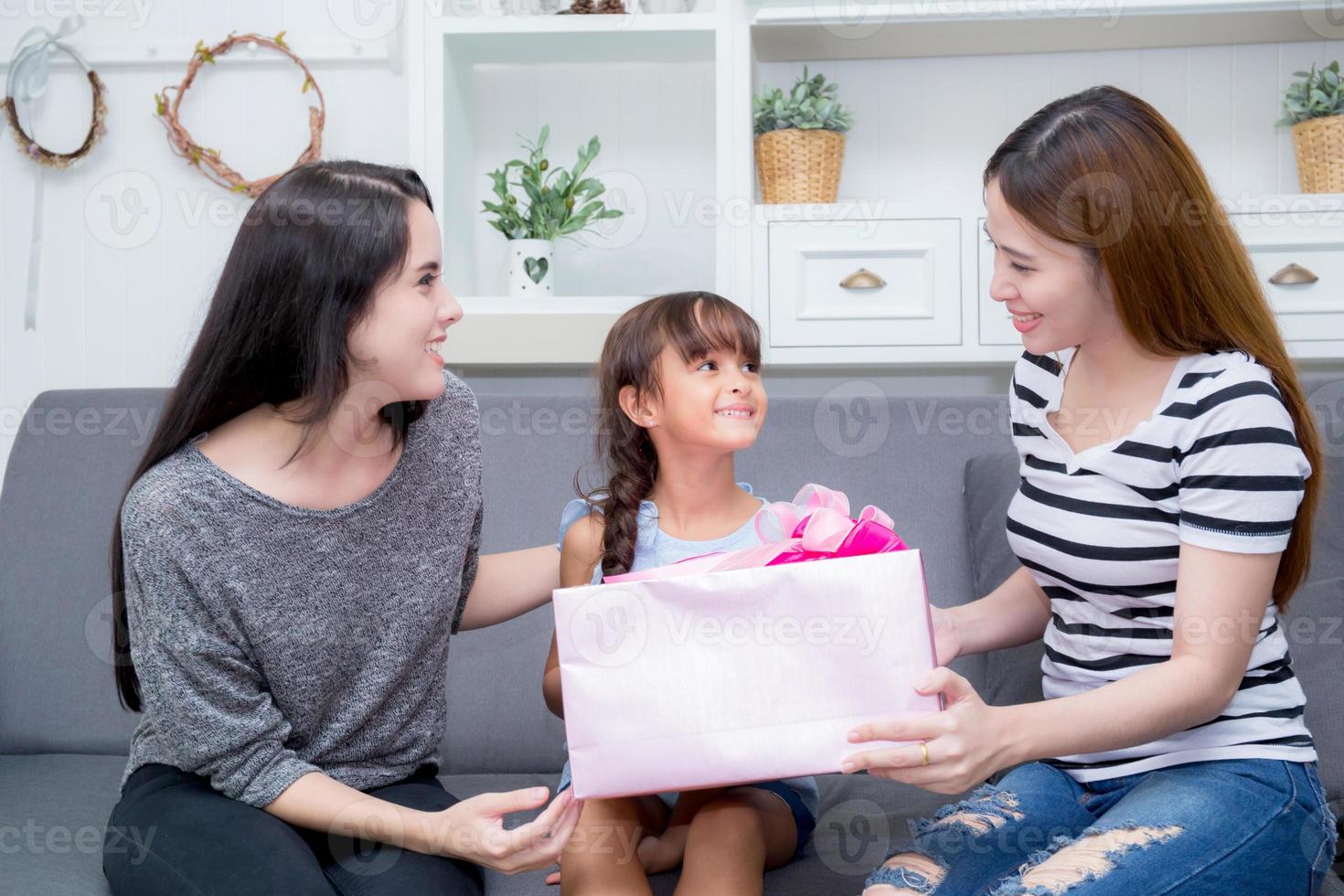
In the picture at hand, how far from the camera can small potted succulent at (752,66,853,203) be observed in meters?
2.03

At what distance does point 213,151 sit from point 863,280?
1.41 m

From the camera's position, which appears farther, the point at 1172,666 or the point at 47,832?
the point at 47,832

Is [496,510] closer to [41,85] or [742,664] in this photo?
[742,664]

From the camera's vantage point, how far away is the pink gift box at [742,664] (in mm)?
1017

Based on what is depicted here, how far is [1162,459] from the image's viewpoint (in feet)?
3.62

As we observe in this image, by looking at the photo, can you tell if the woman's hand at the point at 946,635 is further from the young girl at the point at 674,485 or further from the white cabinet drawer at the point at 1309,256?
the white cabinet drawer at the point at 1309,256

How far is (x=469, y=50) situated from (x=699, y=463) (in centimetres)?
115

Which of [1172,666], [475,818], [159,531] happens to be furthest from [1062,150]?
[159,531]

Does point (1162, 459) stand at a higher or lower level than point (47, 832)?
higher

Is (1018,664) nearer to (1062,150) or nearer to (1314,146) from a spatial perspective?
(1062,150)

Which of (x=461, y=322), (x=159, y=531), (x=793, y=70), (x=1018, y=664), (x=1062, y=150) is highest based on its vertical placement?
(x=793, y=70)

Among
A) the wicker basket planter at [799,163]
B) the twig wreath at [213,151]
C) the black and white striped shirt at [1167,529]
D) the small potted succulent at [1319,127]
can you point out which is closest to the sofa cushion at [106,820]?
the black and white striped shirt at [1167,529]

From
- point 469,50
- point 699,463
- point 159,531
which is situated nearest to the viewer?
point 159,531

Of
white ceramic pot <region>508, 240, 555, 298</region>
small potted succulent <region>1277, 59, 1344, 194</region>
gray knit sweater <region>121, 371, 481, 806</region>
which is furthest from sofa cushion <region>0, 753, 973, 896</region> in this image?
small potted succulent <region>1277, 59, 1344, 194</region>
